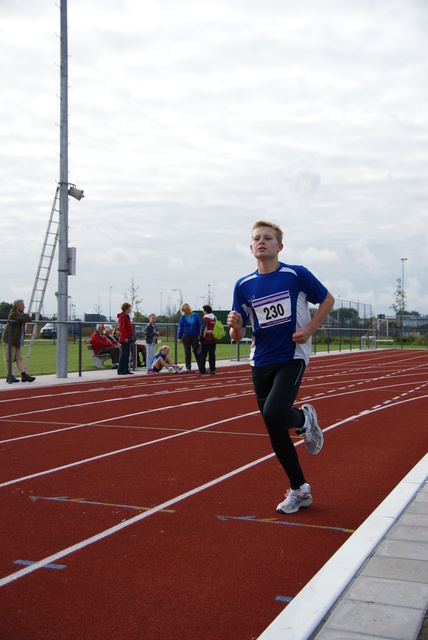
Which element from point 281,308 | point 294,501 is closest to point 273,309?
point 281,308

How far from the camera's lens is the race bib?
5055 millimetres

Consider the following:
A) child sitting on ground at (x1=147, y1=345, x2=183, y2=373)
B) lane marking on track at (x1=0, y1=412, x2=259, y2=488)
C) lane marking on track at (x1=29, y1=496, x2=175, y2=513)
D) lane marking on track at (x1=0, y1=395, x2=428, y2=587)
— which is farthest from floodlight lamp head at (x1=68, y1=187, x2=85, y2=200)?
lane marking on track at (x1=29, y1=496, x2=175, y2=513)

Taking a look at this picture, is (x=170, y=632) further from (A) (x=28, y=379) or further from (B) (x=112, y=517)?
(A) (x=28, y=379)

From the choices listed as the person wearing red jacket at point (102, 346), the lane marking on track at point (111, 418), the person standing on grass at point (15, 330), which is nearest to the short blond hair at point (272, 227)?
the lane marking on track at point (111, 418)

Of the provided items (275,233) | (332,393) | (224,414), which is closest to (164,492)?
(275,233)

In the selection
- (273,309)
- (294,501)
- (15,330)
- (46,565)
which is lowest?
(46,565)

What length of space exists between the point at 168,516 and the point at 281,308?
161cm

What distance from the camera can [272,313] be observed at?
16.7ft

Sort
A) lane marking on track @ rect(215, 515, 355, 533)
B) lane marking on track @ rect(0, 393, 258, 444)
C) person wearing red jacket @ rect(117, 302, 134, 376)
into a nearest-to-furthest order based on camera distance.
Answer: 1. lane marking on track @ rect(215, 515, 355, 533)
2. lane marking on track @ rect(0, 393, 258, 444)
3. person wearing red jacket @ rect(117, 302, 134, 376)

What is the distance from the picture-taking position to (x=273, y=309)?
5.08 m

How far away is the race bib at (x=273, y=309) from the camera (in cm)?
505

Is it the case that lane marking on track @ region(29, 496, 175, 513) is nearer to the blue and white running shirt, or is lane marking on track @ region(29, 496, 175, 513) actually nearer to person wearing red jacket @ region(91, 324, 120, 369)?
the blue and white running shirt

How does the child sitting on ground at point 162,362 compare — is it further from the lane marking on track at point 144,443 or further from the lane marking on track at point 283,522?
the lane marking on track at point 283,522

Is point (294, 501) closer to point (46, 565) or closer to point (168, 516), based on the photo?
point (168, 516)
